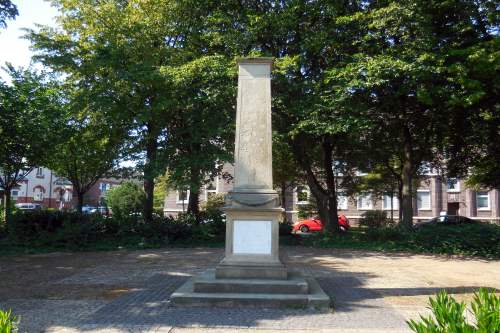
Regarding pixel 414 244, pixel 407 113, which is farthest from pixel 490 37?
pixel 414 244

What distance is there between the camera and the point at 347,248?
2019 cm

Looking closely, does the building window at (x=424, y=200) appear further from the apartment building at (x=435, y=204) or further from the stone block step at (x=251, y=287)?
the stone block step at (x=251, y=287)

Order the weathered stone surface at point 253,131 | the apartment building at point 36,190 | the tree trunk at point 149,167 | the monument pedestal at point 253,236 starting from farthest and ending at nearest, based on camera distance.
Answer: the apartment building at point 36,190, the tree trunk at point 149,167, the weathered stone surface at point 253,131, the monument pedestal at point 253,236

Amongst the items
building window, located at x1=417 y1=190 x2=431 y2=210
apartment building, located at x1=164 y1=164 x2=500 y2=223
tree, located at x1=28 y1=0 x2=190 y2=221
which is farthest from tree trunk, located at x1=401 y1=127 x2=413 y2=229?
building window, located at x1=417 y1=190 x2=431 y2=210

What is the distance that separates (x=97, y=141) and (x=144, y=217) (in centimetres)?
468

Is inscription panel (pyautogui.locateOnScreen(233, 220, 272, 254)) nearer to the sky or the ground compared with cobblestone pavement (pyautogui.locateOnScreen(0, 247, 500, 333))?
nearer to the sky

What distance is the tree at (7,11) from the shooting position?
50.7 ft

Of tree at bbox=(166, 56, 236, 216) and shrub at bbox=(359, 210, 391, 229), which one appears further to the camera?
shrub at bbox=(359, 210, 391, 229)

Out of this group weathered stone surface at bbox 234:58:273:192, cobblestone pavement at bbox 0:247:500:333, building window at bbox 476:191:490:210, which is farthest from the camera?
building window at bbox 476:191:490:210

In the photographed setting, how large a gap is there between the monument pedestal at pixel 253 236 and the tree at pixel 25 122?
14.9 m

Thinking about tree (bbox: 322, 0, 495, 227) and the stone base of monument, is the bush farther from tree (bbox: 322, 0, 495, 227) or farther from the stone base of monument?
the stone base of monument

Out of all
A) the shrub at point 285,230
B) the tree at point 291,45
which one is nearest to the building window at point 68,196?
the shrub at point 285,230

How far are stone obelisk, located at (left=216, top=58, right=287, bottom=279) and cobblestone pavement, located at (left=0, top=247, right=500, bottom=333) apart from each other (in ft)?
4.23

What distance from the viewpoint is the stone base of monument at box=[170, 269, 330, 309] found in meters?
8.03
